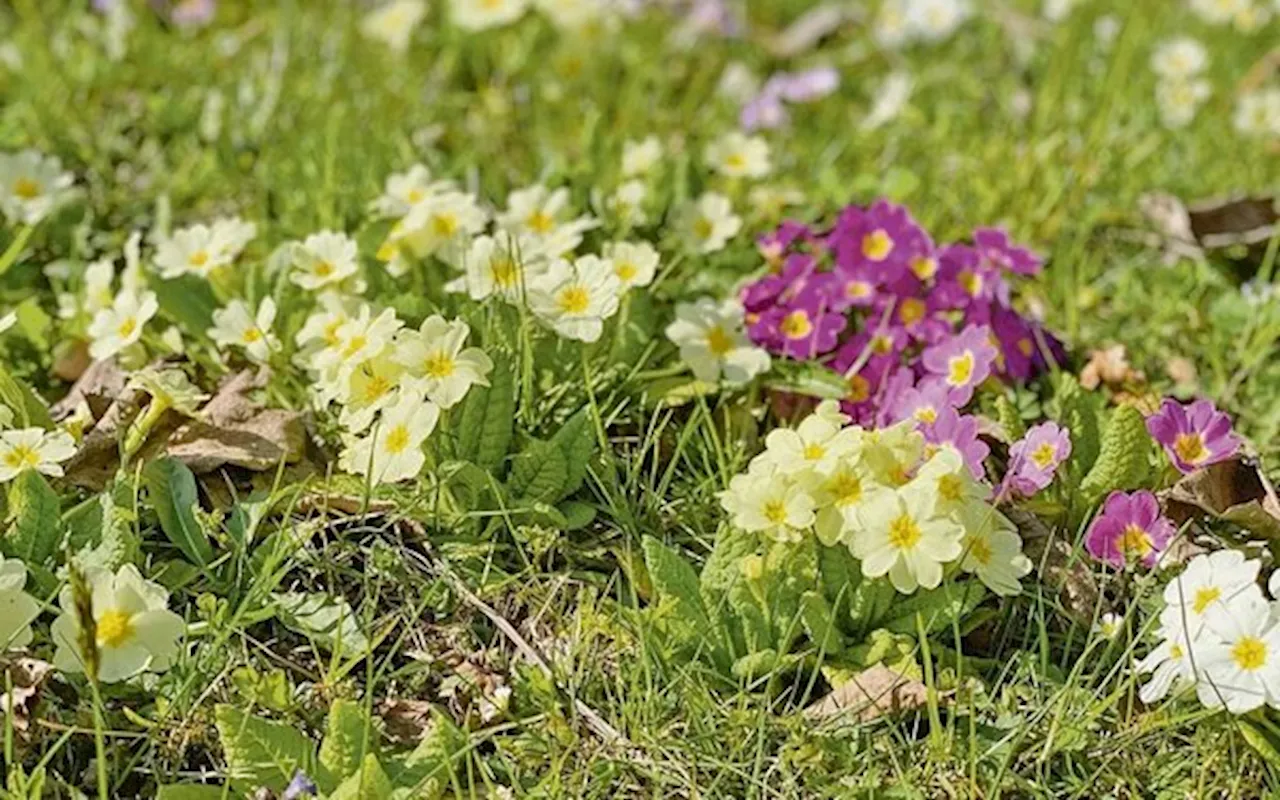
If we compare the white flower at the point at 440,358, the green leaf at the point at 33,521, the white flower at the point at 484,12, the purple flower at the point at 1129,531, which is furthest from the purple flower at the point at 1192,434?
the white flower at the point at 484,12

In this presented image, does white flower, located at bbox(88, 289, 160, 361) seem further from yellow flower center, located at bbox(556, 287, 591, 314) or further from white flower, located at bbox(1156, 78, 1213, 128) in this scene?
white flower, located at bbox(1156, 78, 1213, 128)

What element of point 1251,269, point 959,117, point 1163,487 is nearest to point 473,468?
point 1163,487

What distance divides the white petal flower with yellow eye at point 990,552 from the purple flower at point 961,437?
9cm

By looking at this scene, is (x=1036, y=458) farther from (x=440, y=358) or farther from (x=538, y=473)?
(x=440, y=358)

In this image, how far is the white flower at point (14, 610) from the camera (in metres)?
1.83

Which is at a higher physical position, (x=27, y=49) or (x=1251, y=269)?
(x=27, y=49)

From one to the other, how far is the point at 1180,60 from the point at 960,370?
Result: 1639 millimetres

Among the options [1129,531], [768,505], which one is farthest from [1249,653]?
[768,505]

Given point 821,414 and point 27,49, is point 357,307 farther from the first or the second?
point 27,49

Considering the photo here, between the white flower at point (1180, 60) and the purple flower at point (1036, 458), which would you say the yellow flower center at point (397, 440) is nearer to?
the purple flower at point (1036, 458)

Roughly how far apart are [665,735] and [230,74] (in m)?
2.04

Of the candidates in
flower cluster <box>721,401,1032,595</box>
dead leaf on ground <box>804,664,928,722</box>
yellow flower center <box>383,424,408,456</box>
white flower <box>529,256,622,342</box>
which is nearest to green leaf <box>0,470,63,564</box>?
yellow flower center <box>383,424,408,456</box>

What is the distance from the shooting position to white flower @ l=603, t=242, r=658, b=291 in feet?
7.94

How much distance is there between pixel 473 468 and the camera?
2.08 meters
